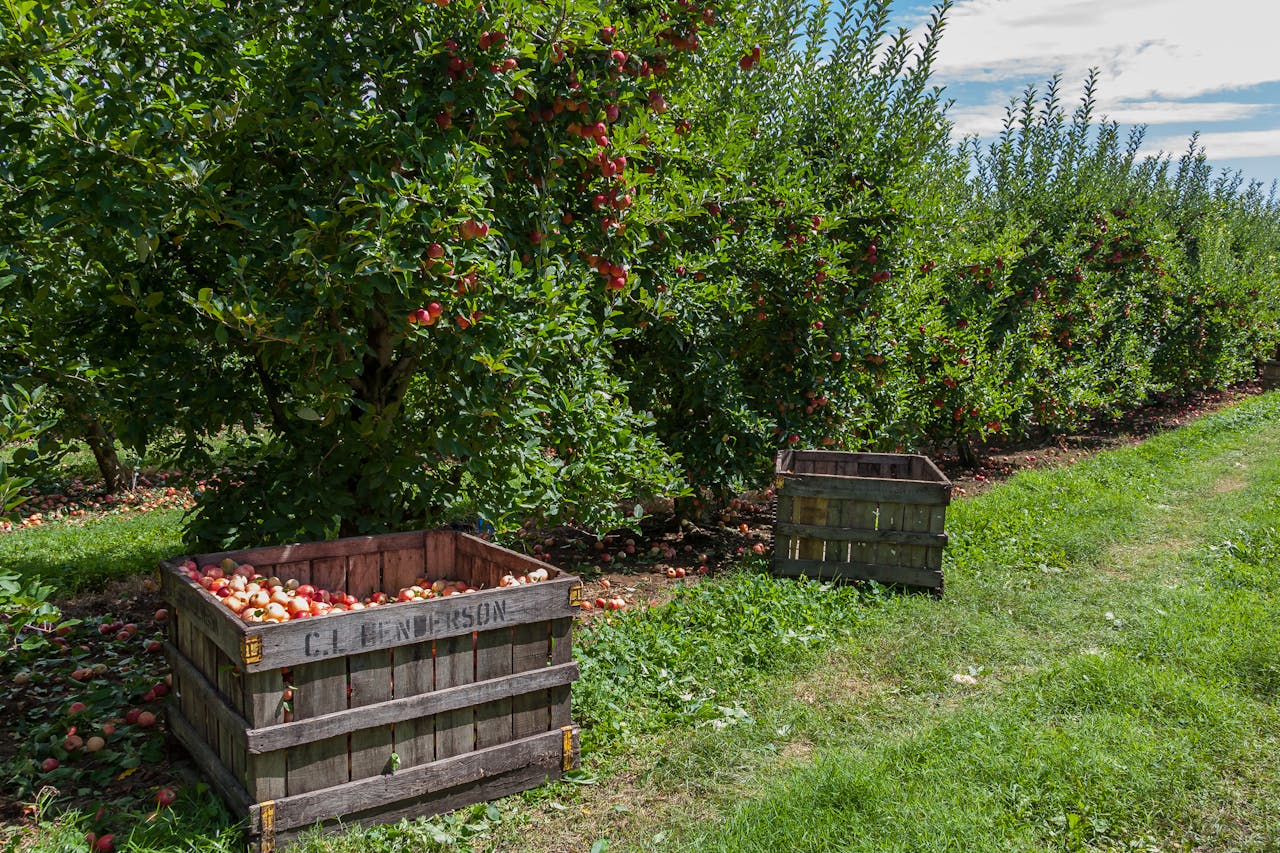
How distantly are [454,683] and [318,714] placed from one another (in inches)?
20.9

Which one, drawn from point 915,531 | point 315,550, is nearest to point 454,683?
point 315,550

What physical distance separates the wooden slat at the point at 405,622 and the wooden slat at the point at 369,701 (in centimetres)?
6

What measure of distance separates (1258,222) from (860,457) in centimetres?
2960

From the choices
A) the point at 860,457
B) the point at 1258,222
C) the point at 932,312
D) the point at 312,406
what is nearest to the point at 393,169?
the point at 312,406

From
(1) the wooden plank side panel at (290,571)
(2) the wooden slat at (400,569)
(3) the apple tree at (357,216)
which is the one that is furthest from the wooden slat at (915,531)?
(1) the wooden plank side panel at (290,571)

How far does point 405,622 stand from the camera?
133 inches

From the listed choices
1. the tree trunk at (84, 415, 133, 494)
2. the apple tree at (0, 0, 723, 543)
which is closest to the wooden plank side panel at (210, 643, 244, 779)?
the apple tree at (0, 0, 723, 543)

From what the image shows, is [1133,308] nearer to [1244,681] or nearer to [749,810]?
[1244,681]

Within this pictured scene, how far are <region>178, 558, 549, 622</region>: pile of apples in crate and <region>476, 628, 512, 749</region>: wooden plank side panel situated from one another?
0.22 meters

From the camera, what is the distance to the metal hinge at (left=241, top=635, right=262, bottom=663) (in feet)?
10.0

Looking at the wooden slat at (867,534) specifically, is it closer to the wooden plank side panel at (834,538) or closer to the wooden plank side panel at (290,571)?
the wooden plank side panel at (834,538)

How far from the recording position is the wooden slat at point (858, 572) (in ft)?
20.7

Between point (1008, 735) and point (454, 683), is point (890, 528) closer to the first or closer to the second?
point (1008, 735)

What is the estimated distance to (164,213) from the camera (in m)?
3.79
